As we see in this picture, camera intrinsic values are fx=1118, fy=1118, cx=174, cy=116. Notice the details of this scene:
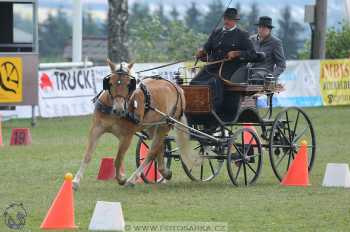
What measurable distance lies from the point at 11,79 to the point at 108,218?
1394cm

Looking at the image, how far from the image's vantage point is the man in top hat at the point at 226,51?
13.5 m

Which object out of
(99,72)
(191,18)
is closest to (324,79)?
(99,72)

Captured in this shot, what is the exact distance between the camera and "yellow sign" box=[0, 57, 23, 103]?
75.0 feet

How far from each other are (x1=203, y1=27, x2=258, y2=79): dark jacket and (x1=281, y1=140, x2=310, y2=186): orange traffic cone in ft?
4.14

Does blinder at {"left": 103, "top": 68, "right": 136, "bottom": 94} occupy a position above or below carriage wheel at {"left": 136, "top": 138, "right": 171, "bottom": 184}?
above

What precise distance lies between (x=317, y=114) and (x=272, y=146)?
13.4 m

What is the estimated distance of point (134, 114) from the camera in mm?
12594

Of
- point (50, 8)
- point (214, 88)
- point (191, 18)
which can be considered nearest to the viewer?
point (214, 88)

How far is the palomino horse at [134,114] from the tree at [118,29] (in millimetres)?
15049

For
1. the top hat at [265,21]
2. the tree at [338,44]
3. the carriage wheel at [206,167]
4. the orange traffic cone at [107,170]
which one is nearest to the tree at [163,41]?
the tree at [338,44]

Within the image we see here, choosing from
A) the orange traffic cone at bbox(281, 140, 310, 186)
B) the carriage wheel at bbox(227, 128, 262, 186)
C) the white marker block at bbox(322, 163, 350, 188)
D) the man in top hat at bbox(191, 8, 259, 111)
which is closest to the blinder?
the man in top hat at bbox(191, 8, 259, 111)

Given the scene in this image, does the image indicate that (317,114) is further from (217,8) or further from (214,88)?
(217,8)

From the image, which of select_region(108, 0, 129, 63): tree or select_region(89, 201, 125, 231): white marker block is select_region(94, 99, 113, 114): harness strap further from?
select_region(108, 0, 129, 63): tree

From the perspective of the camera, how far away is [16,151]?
1775 centimetres
